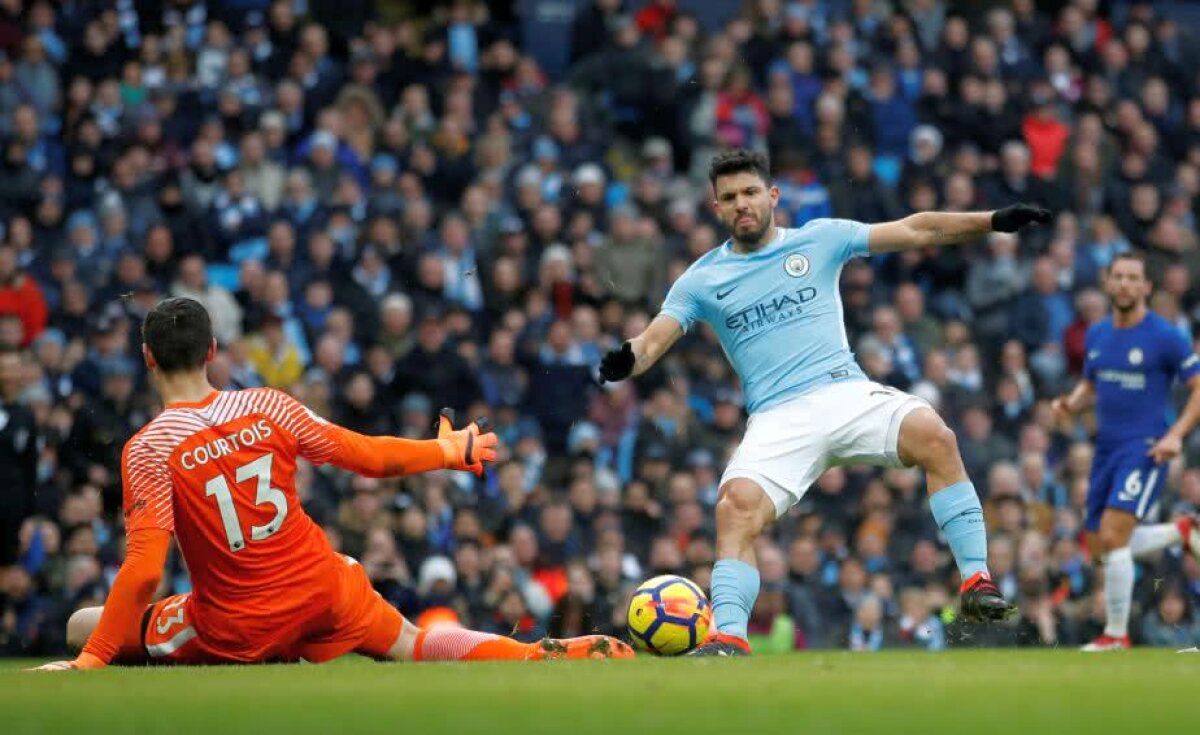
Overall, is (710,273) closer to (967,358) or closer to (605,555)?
(605,555)

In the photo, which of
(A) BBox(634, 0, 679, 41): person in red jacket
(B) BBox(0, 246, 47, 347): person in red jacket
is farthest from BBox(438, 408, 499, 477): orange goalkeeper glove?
(A) BBox(634, 0, 679, 41): person in red jacket

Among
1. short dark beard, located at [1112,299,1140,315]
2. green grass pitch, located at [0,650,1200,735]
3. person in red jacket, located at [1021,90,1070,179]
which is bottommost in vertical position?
green grass pitch, located at [0,650,1200,735]

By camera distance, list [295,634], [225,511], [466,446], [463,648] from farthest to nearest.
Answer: [463,648] < [295,634] < [466,446] < [225,511]

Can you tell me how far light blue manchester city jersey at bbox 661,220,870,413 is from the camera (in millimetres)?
9516

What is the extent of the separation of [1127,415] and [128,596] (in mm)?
6533

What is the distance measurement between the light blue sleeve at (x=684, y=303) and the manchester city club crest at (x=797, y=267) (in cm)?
48

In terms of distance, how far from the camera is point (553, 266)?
54.6 feet

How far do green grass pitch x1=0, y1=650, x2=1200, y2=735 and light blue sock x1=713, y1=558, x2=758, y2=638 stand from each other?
613 mm

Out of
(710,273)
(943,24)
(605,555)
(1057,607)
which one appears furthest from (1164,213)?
(710,273)

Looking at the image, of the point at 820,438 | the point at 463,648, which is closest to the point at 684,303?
the point at 820,438

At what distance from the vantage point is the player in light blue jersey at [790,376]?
9.03 metres

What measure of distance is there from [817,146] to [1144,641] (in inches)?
247

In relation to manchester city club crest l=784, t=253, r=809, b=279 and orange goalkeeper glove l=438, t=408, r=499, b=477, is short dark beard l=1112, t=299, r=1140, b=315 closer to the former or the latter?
manchester city club crest l=784, t=253, r=809, b=279

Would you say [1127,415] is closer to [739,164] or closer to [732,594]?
[739,164]
